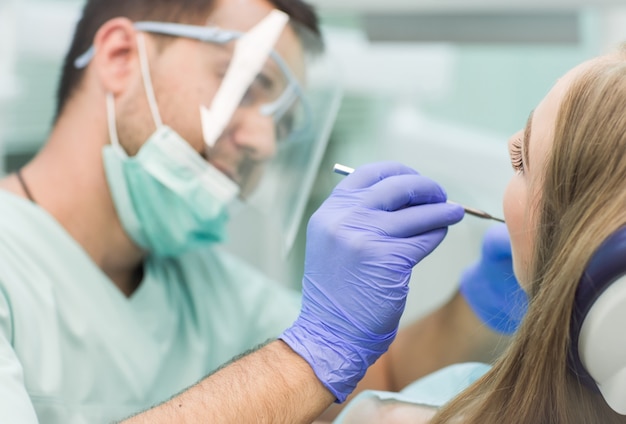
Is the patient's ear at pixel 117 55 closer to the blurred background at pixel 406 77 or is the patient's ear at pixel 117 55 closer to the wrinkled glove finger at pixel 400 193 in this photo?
the blurred background at pixel 406 77

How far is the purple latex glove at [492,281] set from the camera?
4.57 feet

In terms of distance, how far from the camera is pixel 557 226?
889 millimetres

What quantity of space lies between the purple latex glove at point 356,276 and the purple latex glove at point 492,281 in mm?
368

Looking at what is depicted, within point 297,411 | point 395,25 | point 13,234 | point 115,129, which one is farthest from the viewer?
point 395,25

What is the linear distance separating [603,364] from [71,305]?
0.96m

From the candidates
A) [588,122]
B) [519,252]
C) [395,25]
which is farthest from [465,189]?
[588,122]

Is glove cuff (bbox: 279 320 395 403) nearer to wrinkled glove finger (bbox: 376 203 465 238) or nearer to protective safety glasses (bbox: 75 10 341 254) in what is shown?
wrinkled glove finger (bbox: 376 203 465 238)

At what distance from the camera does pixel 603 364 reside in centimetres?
82

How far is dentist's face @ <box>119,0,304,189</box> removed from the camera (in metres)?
1.41

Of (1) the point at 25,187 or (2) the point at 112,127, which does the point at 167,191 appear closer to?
(2) the point at 112,127

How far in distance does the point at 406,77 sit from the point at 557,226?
1.33m

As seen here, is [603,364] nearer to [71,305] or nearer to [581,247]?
[581,247]

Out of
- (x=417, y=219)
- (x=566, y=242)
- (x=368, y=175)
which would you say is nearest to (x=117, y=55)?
(x=368, y=175)

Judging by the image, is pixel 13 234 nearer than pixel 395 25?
Yes
